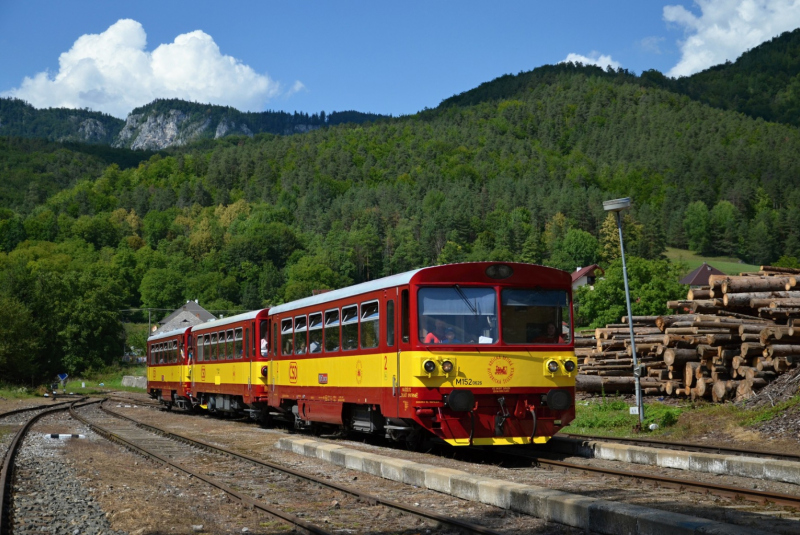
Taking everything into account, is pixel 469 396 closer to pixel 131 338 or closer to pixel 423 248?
pixel 131 338

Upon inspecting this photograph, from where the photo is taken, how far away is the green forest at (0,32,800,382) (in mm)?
142375

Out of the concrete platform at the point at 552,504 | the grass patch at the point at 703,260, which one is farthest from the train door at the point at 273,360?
the grass patch at the point at 703,260

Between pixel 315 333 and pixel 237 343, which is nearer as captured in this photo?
pixel 315 333

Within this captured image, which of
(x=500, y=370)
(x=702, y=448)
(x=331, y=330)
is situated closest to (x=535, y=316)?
(x=500, y=370)

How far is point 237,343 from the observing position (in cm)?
2466

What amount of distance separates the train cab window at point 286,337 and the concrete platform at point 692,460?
692 centimetres

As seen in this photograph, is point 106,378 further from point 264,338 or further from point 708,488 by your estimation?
point 708,488

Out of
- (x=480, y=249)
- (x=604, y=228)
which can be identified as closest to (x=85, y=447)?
(x=480, y=249)

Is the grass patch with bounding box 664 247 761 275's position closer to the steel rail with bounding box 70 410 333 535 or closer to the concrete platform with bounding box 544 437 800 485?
the concrete platform with bounding box 544 437 800 485

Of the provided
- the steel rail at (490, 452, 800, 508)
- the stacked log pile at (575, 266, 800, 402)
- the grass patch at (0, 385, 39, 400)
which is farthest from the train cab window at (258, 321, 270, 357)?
the grass patch at (0, 385, 39, 400)

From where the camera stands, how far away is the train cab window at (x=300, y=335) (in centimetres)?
1914

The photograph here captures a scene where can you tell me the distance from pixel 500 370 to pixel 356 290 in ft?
10.8

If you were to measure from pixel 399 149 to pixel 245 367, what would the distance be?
562ft

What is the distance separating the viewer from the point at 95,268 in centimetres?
12756
